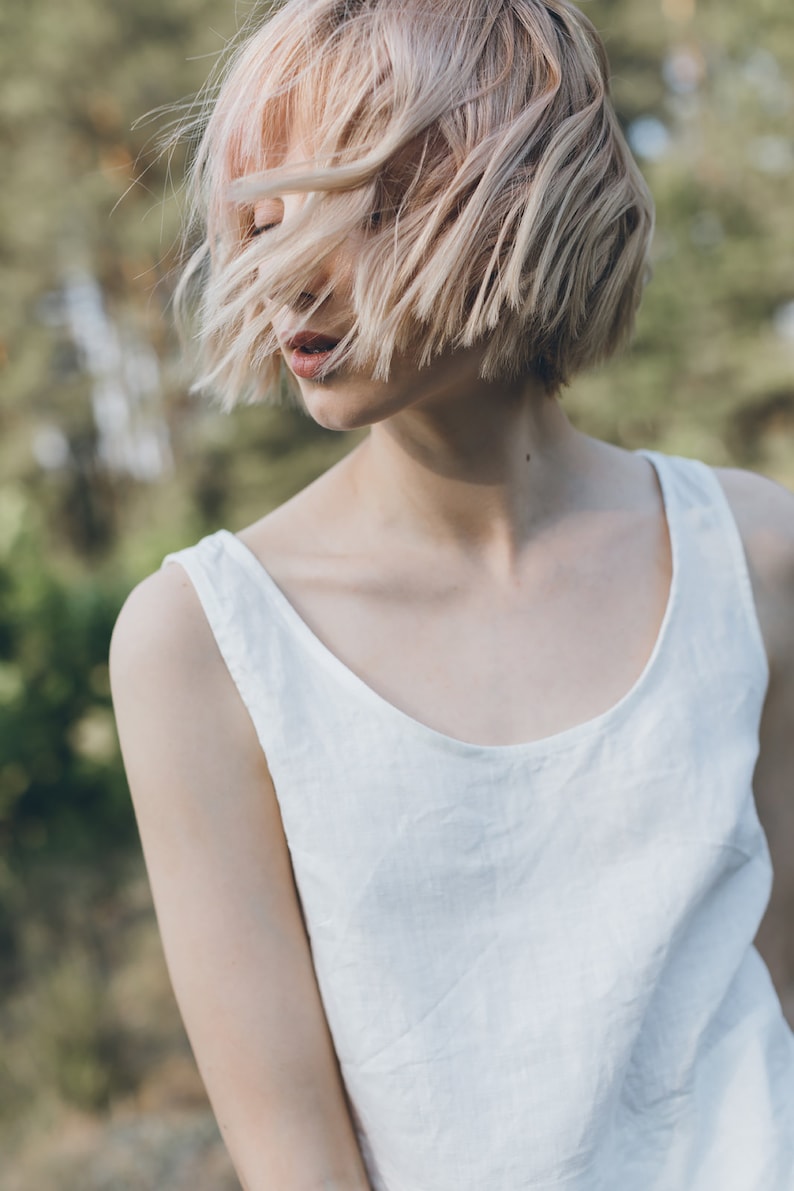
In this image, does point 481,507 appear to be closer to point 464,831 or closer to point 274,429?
point 464,831

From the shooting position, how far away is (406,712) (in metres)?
1.10

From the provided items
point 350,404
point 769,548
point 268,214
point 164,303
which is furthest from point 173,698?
point 164,303

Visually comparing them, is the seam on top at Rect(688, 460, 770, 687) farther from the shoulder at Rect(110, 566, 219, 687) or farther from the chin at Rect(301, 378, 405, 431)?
the shoulder at Rect(110, 566, 219, 687)

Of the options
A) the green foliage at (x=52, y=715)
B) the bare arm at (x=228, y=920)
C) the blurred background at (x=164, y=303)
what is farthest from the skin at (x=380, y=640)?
the blurred background at (x=164, y=303)

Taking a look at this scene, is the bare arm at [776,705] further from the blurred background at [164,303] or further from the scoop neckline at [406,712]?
the blurred background at [164,303]

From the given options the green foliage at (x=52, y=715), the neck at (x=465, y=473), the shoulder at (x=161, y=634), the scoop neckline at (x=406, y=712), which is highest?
the neck at (x=465, y=473)

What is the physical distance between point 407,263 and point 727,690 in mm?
589

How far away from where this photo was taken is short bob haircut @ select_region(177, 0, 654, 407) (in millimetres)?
987

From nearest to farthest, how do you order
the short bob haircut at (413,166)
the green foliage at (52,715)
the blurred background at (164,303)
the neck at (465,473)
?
the short bob haircut at (413,166)
the neck at (465,473)
the green foliage at (52,715)
the blurred background at (164,303)

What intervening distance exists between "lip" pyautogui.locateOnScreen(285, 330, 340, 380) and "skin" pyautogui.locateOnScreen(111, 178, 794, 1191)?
0.01 meters

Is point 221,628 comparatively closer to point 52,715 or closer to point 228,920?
point 228,920

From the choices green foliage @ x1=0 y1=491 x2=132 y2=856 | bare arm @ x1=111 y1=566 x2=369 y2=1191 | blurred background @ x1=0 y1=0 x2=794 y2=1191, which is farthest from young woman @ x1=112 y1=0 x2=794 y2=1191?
blurred background @ x1=0 y1=0 x2=794 y2=1191

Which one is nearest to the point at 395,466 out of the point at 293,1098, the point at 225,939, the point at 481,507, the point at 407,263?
the point at 481,507

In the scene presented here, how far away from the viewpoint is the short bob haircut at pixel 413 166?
0.99 metres
